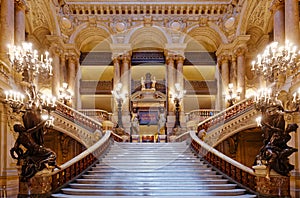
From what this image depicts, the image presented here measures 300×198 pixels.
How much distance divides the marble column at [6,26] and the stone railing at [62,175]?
14.7ft

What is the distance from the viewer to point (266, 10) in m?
19.0

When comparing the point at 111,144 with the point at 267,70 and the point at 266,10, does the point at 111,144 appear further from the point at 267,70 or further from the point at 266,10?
the point at 266,10

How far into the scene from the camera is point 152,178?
10117 mm

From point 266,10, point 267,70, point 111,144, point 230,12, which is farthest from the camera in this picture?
point 230,12

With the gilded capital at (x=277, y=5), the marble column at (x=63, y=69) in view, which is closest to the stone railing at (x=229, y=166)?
the gilded capital at (x=277, y=5)

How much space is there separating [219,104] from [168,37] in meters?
5.02

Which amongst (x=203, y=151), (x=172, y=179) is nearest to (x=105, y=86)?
(x=203, y=151)

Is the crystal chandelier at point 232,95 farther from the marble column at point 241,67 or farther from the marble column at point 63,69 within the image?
the marble column at point 63,69

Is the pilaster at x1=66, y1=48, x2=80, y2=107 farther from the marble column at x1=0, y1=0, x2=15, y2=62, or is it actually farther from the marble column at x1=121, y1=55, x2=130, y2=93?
the marble column at x1=0, y1=0, x2=15, y2=62

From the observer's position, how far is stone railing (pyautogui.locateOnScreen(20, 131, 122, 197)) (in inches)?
323

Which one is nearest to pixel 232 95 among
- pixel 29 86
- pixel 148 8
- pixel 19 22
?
pixel 148 8

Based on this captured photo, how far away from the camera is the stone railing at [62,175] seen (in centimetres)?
820

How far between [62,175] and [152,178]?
2.50 m

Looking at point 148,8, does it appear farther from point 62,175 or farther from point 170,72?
point 62,175
